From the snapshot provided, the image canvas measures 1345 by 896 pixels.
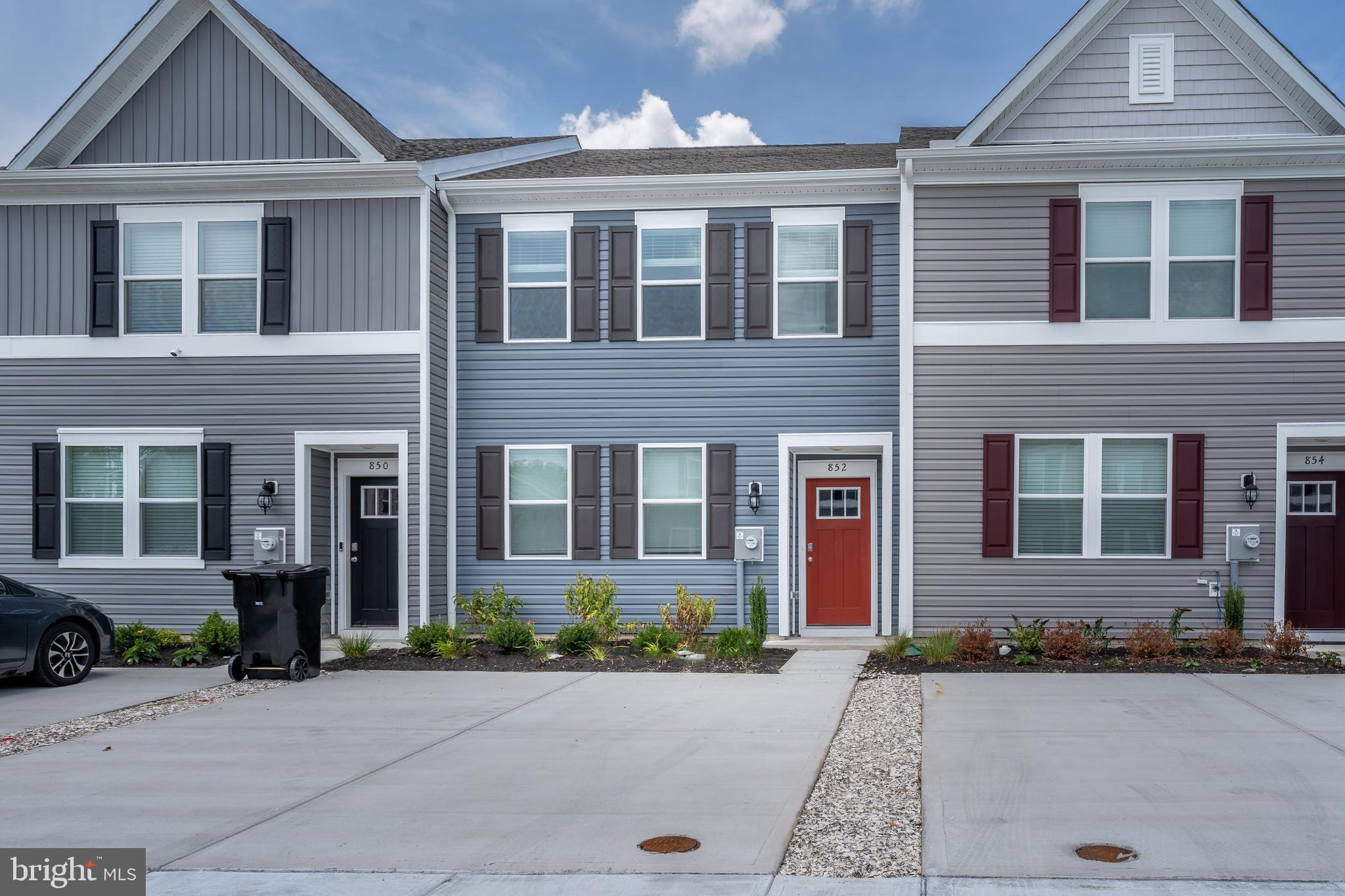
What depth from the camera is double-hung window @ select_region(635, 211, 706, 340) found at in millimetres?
15781

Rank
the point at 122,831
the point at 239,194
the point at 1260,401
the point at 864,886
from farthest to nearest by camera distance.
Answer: the point at 239,194 < the point at 1260,401 < the point at 122,831 < the point at 864,886

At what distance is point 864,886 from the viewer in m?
5.42

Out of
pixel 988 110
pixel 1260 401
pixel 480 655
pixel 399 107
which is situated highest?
pixel 399 107

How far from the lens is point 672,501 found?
619 inches

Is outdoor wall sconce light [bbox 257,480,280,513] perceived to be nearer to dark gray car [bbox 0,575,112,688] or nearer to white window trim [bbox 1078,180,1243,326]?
dark gray car [bbox 0,575,112,688]

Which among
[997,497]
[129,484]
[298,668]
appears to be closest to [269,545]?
[129,484]

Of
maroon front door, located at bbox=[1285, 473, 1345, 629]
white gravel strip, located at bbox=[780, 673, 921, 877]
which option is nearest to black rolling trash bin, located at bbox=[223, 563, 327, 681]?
white gravel strip, located at bbox=[780, 673, 921, 877]

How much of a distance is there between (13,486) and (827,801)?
511 inches

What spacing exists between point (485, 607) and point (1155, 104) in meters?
10.4

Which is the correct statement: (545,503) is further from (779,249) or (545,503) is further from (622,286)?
(779,249)

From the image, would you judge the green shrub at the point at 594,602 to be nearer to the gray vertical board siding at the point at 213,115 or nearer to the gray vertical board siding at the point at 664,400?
the gray vertical board siding at the point at 664,400

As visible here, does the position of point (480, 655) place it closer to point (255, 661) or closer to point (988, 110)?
point (255, 661)

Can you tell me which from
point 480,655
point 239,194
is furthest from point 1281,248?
point 239,194

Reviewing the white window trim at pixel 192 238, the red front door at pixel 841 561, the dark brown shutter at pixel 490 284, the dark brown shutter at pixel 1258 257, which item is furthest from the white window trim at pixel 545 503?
the dark brown shutter at pixel 1258 257
